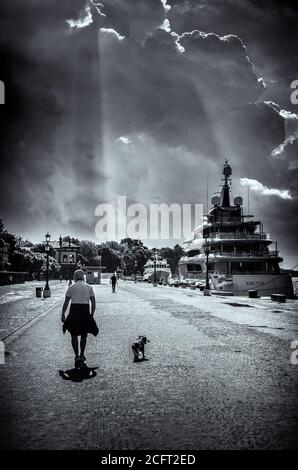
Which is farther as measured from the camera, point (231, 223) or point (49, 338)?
point (231, 223)

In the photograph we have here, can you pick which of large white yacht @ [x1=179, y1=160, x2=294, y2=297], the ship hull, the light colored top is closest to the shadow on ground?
Answer: the light colored top

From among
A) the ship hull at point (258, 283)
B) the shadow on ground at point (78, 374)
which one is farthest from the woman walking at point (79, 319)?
the ship hull at point (258, 283)

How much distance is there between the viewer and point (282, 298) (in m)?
24.2

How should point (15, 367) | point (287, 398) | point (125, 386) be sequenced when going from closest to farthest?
point (287, 398) → point (125, 386) → point (15, 367)

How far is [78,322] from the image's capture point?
6.66 m

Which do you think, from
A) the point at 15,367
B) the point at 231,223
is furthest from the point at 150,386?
the point at 231,223

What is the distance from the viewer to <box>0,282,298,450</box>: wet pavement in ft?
12.2

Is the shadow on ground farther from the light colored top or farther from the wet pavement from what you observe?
the light colored top

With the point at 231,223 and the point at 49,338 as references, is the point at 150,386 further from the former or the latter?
the point at 231,223

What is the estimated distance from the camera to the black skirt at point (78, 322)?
262 inches

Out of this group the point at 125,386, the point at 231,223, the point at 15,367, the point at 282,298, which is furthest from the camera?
the point at 231,223

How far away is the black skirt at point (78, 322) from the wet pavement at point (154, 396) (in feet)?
2.47

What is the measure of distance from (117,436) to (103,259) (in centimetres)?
15136

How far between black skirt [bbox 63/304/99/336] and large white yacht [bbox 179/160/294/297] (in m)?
31.2
